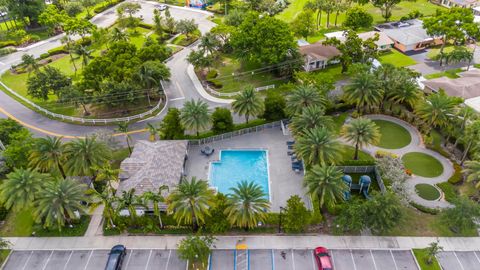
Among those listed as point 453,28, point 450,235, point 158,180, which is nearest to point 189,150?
point 158,180

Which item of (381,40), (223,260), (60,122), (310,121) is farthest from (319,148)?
(381,40)

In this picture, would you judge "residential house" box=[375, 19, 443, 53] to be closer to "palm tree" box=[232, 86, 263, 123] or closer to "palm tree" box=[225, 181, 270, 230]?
"palm tree" box=[232, 86, 263, 123]

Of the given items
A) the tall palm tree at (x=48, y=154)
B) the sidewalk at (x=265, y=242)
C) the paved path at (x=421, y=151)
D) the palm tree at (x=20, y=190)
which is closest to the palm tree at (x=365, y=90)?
the paved path at (x=421, y=151)

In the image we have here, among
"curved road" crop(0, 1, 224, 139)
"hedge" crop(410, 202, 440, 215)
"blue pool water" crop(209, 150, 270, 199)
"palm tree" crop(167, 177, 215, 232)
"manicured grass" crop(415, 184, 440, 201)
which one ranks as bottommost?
"manicured grass" crop(415, 184, 440, 201)

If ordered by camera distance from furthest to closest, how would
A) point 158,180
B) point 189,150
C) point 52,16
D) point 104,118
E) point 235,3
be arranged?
point 235,3 → point 52,16 → point 104,118 → point 189,150 → point 158,180

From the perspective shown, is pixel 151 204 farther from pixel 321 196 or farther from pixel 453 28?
pixel 453 28

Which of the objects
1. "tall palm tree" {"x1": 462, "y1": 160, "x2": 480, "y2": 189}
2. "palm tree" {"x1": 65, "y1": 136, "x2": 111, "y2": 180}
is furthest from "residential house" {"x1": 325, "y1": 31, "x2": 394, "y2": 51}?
"palm tree" {"x1": 65, "y1": 136, "x2": 111, "y2": 180}
